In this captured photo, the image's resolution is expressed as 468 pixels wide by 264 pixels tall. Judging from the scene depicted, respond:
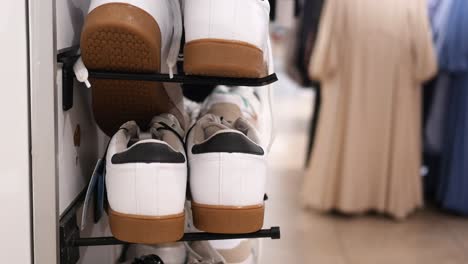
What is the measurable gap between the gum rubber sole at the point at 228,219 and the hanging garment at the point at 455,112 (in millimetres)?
1604

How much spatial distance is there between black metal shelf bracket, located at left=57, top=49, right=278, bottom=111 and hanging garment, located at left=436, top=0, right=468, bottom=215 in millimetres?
1550

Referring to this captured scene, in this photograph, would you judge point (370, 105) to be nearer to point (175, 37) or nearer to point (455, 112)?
point (455, 112)

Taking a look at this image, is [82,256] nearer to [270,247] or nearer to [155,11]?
[155,11]

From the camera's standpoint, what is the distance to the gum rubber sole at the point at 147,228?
724 millimetres

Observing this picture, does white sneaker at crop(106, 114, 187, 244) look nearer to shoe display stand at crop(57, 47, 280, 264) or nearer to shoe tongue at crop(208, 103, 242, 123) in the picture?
shoe display stand at crop(57, 47, 280, 264)

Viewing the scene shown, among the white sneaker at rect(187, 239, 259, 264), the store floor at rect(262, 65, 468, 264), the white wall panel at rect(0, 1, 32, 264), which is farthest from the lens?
the store floor at rect(262, 65, 468, 264)

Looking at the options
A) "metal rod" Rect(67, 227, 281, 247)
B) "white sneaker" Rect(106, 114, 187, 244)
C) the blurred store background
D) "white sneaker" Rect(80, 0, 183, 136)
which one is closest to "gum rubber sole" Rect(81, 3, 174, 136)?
"white sneaker" Rect(80, 0, 183, 136)

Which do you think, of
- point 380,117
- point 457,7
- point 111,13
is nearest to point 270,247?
point 380,117

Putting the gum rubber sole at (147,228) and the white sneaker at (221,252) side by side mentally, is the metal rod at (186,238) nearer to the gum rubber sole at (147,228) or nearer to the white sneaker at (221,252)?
the gum rubber sole at (147,228)

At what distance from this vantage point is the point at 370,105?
2.13m

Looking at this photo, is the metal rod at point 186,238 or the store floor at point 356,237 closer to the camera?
the metal rod at point 186,238

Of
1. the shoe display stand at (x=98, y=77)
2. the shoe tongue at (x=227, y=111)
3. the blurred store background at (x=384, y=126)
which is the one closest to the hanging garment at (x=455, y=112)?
the blurred store background at (x=384, y=126)

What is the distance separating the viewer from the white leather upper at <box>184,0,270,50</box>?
0.74m

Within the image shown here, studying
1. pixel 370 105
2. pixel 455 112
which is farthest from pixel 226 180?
pixel 455 112
